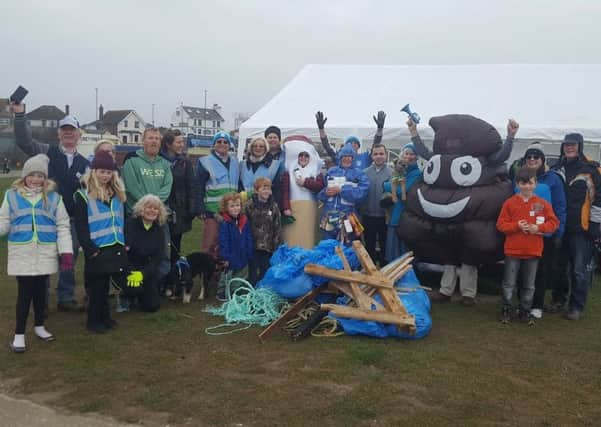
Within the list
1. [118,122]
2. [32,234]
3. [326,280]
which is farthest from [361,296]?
[118,122]

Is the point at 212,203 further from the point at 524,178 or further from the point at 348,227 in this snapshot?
the point at 524,178

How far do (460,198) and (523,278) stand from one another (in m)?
0.98

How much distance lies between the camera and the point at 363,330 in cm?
468

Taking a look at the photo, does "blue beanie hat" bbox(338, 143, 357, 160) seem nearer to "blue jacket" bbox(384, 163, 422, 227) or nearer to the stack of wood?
"blue jacket" bbox(384, 163, 422, 227)

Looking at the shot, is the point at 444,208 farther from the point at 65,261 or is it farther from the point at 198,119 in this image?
the point at 198,119

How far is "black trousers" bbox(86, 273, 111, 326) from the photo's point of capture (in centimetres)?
479

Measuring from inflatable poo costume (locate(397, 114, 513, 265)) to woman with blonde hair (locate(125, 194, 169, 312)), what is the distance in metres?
2.59

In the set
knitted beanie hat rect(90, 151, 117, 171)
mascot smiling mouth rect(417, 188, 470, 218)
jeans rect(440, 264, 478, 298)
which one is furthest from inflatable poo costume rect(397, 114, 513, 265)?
knitted beanie hat rect(90, 151, 117, 171)

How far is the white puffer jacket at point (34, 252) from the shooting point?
4266mm

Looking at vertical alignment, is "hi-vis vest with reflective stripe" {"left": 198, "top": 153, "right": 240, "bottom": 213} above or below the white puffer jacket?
above

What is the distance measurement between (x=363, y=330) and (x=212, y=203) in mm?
2297

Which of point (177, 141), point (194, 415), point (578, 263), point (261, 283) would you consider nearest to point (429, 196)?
point (578, 263)

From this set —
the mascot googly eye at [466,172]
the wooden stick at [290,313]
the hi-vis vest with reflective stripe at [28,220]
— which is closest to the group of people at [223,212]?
the hi-vis vest with reflective stripe at [28,220]

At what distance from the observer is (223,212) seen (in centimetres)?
577
